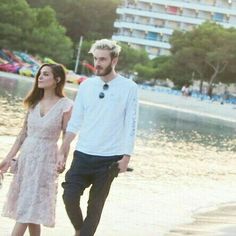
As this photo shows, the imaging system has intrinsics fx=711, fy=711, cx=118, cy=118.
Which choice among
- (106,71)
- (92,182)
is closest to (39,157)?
(92,182)

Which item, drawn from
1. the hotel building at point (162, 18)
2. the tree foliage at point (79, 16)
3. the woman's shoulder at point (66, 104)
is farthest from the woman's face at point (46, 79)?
the hotel building at point (162, 18)

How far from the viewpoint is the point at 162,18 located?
345ft

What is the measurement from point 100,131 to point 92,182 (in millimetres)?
385

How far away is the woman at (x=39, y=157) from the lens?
4.77 m

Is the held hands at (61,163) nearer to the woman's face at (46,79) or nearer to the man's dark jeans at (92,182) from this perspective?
the man's dark jeans at (92,182)

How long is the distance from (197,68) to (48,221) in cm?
6922

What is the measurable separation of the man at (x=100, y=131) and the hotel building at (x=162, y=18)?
97740 millimetres

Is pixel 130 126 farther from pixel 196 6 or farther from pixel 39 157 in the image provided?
pixel 196 6

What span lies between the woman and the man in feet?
0.34

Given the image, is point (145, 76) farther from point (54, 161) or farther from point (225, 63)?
point (54, 161)

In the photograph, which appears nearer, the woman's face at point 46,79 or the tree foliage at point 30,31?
the woman's face at point 46,79

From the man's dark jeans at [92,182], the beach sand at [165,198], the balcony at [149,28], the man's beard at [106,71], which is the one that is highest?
the balcony at [149,28]

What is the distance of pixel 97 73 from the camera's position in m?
4.75

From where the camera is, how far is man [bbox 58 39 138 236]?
478 centimetres
